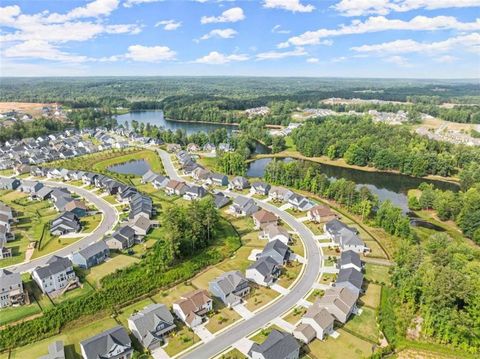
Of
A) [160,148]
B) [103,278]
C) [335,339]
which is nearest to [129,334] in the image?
[103,278]

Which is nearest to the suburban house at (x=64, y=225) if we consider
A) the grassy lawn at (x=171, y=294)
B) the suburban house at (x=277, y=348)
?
the grassy lawn at (x=171, y=294)

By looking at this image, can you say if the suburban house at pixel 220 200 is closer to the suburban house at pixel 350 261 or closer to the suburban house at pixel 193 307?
the suburban house at pixel 350 261

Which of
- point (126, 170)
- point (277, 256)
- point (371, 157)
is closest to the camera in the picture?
point (277, 256)

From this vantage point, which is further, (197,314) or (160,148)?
(160,148)

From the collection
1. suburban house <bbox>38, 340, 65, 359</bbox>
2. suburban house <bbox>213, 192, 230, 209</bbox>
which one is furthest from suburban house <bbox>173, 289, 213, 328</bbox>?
suburban house <bbox>213, 192, 230, 209</bbox>

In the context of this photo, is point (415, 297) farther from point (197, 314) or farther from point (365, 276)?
point (197, 314)

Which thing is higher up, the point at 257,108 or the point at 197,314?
the point at 257,108
